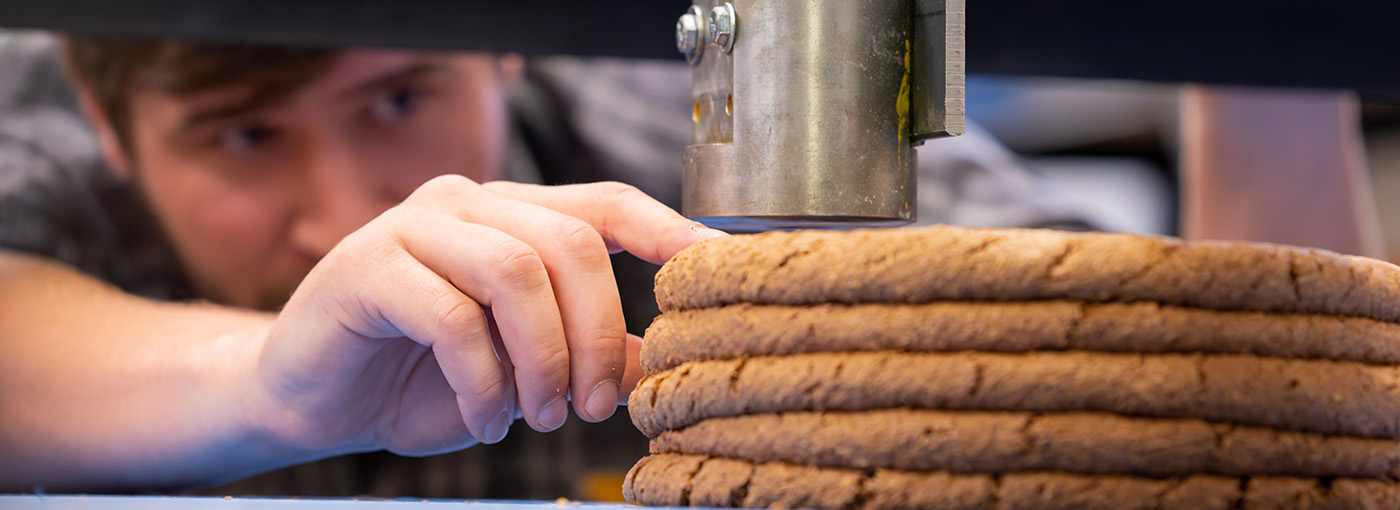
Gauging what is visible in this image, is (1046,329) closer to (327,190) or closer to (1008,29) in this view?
(1008,29)

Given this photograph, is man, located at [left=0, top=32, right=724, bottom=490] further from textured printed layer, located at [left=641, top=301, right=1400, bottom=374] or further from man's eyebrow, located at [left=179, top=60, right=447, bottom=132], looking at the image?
textured printed layer, located at [left=641, top=301, right=1400, bottom=374]

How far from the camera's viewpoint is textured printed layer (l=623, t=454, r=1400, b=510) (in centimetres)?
49

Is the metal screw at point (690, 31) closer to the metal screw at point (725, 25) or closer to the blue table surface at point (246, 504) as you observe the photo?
the metal screw at point (725, 25)

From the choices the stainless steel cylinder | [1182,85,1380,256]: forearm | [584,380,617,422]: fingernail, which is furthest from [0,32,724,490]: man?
[1182,85,1380,256]: forearm

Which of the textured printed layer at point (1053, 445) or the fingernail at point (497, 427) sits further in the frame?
the fingernail at point (497, 427)

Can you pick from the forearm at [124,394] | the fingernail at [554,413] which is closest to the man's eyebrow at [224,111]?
the forearm at [124,394]

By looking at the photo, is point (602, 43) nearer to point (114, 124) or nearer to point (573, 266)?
point (573, 266)

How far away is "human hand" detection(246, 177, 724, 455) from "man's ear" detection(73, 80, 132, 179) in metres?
1.28

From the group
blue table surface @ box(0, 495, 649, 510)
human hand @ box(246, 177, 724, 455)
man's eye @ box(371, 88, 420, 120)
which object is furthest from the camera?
man's eye @ box(371, 88, 420, 120)

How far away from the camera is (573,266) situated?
781 millimetres

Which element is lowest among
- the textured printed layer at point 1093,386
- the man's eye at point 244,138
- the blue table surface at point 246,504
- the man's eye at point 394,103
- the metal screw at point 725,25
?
the blue table surface at point 246,504

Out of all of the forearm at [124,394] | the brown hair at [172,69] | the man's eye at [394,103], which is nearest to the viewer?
the forearm at [124,394]

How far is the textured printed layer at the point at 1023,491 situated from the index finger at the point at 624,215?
0.95ft

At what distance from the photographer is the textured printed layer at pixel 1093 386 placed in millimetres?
494
